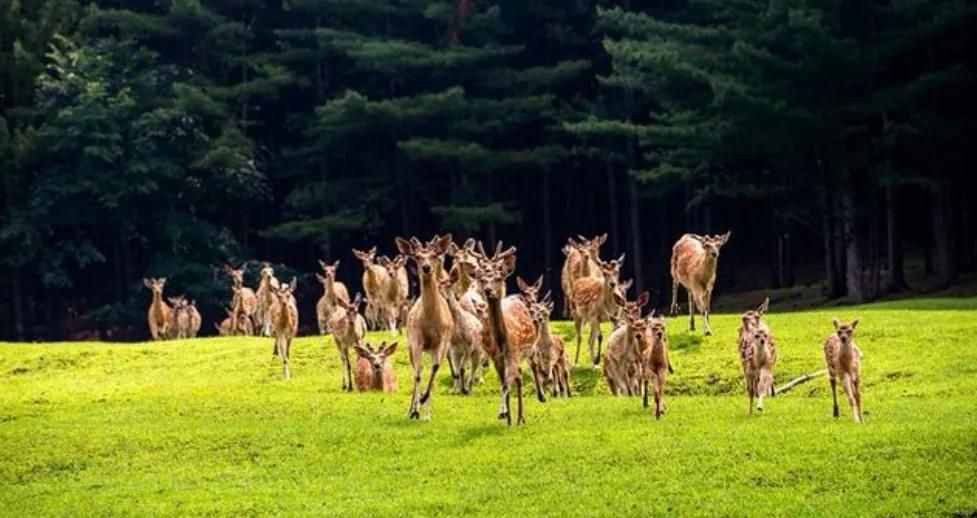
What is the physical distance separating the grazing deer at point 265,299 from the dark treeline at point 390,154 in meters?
11.9

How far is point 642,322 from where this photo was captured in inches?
781

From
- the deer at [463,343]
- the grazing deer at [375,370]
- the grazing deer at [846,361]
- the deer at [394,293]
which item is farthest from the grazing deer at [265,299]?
the grazing deer at [846,361]

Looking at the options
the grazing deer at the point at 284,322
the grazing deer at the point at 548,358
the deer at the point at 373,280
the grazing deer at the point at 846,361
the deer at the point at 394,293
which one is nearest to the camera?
the grazing deer at the point at 846,361

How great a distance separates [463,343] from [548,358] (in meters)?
1.69

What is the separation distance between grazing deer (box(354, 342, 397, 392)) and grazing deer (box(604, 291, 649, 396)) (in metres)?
3.01

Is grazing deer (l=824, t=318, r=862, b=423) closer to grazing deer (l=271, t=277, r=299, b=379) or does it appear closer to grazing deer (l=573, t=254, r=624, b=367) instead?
grazing deer (l=573, t=254, r=624, b=367)

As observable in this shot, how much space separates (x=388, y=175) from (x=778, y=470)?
37.1 m

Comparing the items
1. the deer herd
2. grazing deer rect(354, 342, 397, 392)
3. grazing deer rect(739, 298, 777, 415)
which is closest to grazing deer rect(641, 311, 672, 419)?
the deer herd

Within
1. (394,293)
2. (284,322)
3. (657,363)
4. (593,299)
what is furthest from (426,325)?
(394,293)

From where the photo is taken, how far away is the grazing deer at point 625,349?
20.3 meters

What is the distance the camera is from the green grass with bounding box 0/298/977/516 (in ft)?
49.5

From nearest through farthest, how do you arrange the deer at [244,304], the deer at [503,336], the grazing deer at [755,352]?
the deer at [503,336] → the grazing deer at [755,352] → the deer at [244,304]

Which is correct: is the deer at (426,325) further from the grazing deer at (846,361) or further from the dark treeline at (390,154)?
the dark treeline at (390,154)

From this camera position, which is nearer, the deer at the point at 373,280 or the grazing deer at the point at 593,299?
the grazing deer at the point at 593,299
